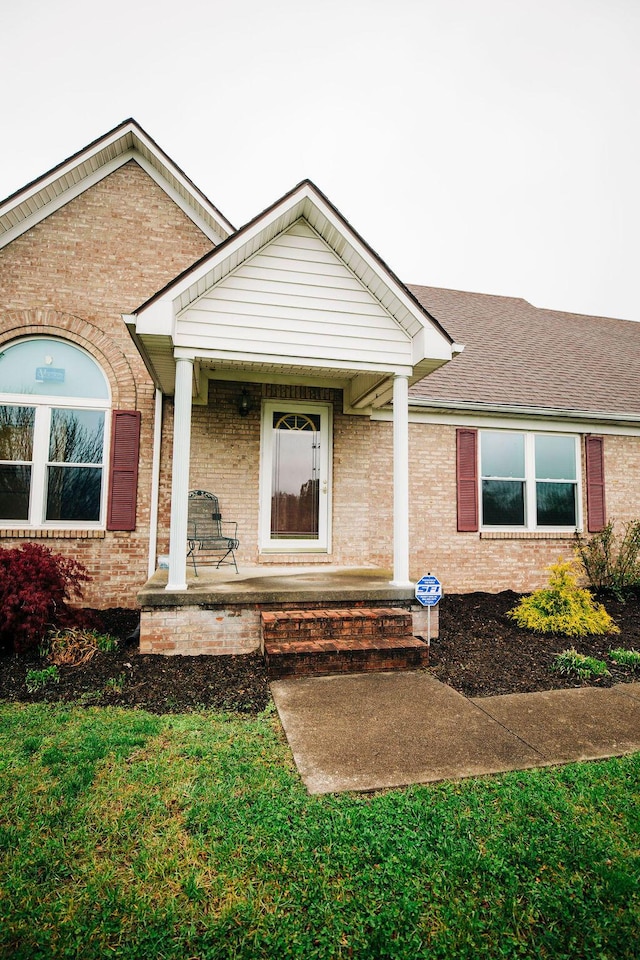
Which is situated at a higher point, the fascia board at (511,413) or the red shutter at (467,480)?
the fascia board at (511,413)

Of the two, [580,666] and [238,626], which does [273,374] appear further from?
[580,666]

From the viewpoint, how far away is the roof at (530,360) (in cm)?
946

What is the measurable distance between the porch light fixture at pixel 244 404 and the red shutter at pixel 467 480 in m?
3.78

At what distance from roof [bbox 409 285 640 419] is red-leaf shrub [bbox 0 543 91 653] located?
6089 mm

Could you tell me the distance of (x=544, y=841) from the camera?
2.40m

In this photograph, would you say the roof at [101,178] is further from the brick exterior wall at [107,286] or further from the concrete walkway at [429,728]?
the concrete walkway at [429,728]

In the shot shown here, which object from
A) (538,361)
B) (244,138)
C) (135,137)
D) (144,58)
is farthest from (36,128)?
(538,361)

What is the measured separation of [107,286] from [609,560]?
32.9 feet

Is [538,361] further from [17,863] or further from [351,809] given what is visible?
[17,863]

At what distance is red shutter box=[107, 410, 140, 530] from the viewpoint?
7465mm

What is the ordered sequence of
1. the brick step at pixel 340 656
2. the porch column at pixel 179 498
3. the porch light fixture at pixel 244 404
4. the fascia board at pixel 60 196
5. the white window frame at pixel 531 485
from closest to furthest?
the brick step at pixel 340 656 → the porch column at pixel 179 498 → the fascia board at pixel 60 196 → the porch light fixture at pixel 244 404 → the white window frame at pixel 531 485

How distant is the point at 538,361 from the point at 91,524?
9579 mm

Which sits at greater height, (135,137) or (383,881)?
(135,137)

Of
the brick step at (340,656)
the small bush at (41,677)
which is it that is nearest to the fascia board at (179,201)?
the brick step at (340,656)
